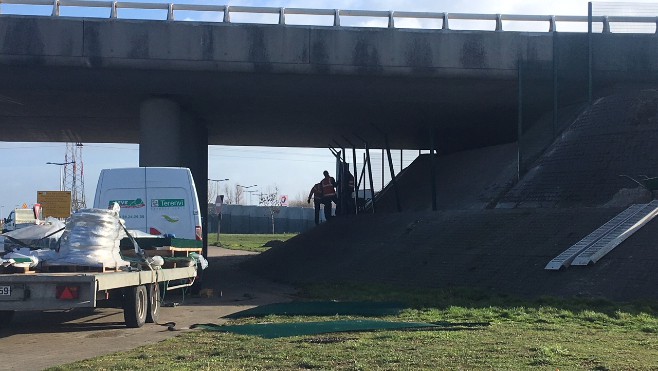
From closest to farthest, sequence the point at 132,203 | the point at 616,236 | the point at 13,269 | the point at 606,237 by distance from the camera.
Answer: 1. the point at 13,269
2. the point at 616,236
3. the point at 606,237
4. the point at 132,203

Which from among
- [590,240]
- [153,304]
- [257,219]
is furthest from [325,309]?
[257,219]

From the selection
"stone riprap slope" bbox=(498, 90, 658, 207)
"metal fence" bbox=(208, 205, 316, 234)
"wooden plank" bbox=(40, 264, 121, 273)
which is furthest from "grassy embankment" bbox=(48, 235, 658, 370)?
"metal fence" bbox=(208, 205, 316, 234)

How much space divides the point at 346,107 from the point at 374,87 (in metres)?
3.26

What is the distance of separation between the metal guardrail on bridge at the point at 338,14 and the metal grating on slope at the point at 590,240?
809 centimetres

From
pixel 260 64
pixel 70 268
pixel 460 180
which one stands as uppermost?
pixel 260 64

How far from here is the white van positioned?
1603 cm

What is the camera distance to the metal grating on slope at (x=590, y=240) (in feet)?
49.2

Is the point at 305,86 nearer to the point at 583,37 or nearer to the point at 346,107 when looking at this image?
the point at 346,107

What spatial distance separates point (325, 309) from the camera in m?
13.4

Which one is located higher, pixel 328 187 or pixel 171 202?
pixel 328 187

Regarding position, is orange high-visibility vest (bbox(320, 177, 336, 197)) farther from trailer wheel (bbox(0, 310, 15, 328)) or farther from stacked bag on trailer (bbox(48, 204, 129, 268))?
stacked bag on trailer (bbox(48, 204, 129, 268))

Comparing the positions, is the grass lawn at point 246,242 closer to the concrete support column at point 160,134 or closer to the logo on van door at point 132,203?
the concrete support column at point 160,134

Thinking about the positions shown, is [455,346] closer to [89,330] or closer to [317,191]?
[89,330]

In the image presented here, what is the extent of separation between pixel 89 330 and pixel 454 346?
5.41 meters
